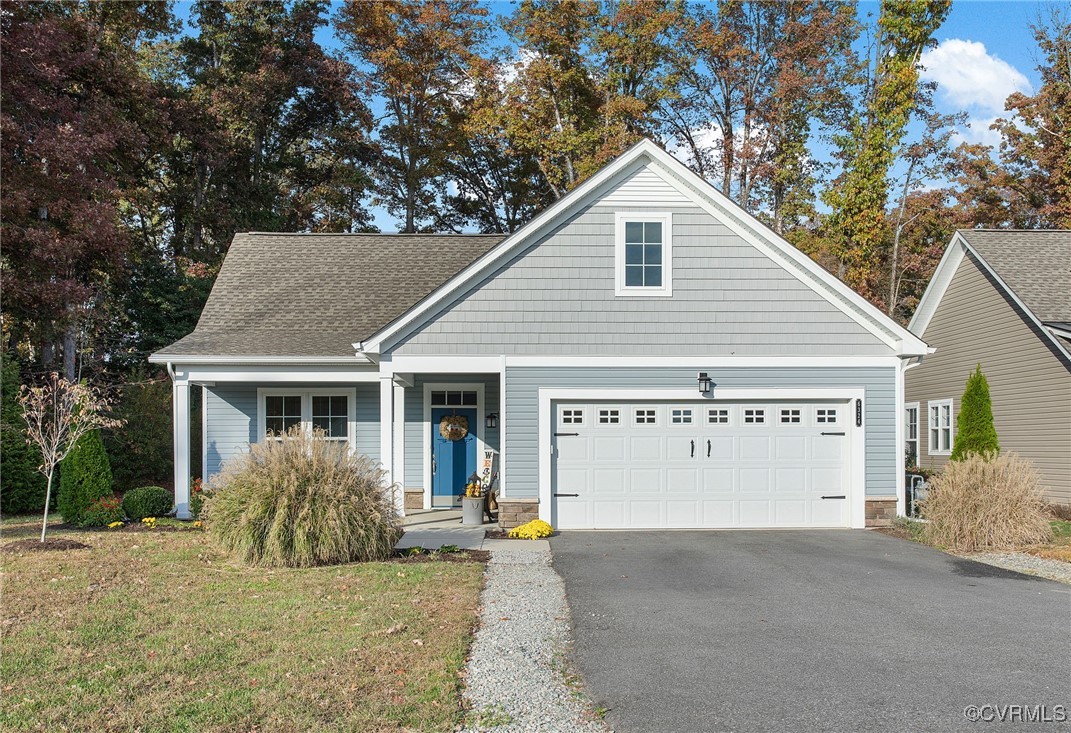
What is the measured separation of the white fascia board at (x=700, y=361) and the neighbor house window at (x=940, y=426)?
7.58 m

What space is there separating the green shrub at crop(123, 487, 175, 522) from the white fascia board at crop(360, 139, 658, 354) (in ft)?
14.9

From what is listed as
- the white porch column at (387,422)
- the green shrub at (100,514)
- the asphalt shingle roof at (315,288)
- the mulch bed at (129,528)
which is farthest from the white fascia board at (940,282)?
the green shrub at (100,514)

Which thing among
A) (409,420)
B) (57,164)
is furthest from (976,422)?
(57,164)

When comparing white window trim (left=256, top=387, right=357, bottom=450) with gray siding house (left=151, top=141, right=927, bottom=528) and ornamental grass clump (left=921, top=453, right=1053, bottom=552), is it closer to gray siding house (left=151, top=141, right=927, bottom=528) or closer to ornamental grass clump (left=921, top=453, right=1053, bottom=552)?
gray siding house (left=151, top=141, right=927, bottom=528)

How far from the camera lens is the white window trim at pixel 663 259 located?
43.3ft

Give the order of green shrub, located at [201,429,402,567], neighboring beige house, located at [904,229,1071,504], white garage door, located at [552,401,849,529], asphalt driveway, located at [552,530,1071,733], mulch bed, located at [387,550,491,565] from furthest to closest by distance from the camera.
Result: neighboring beige house, located at [904,229,1071,504]
white garage door, located at [552,401,849,529]
mulch bed, located at [387,550,491,565]
green shrub, located at [201,429,402,567]
asphalt driveway, located at [552,530,1071,733]

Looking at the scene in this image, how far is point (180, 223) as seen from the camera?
95.3 ft

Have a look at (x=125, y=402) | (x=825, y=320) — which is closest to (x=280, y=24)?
(x=125, y=402)

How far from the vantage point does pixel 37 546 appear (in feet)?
35.6

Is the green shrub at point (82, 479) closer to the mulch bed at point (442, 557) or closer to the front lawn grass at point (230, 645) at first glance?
the front lawn grass at point (230, 645)

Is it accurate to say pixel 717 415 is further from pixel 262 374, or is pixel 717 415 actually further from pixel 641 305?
pixel 262 374

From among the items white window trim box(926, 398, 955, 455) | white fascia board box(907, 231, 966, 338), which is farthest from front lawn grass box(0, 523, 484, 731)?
white fascia board box(907, 231, 966, 338)

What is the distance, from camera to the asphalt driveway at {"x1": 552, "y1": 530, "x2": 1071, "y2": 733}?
206 inches

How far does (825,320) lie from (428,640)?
29.8ft
